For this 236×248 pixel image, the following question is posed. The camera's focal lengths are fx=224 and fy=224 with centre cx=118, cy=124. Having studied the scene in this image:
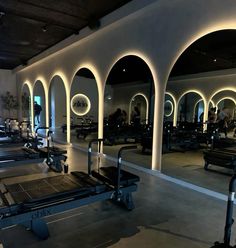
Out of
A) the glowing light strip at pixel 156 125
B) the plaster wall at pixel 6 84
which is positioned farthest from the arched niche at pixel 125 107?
the plaster wall at pixel 6 84

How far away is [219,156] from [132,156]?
2.38 meters

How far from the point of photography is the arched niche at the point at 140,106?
714 cm

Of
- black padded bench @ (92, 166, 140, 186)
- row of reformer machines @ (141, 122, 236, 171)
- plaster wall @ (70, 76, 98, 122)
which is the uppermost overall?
plaster wall @ (70, 76, 98, 122)

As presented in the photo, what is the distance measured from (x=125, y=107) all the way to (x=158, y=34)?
417cm

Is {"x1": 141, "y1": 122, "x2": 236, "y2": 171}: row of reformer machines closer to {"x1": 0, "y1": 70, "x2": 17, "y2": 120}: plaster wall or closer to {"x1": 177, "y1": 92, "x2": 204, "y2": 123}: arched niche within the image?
{"x1": 177, "y1": 92, "x2": 204, "y2": 123}: arched niche

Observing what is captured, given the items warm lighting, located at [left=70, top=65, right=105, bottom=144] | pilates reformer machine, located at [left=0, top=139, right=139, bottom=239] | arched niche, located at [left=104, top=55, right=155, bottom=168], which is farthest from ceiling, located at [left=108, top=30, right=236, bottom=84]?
pilates reformer machine, located at [left=0, top=139, right=139, bottom=239]

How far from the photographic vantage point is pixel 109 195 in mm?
2895

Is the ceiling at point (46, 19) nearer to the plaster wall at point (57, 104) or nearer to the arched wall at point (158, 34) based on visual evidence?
the arched wall at point (158, 34)

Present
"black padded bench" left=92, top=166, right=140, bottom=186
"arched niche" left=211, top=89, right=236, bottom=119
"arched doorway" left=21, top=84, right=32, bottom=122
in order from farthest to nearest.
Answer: "arched doorway" left=21, top=84, right=32, bottom=122 → "arched niche" left=211, top=89, right=236, bottom=119 → "black padded bench" left=92, top=166, right=140, bottom=186

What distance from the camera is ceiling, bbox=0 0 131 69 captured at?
5.16m

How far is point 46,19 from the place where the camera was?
6.04 metres

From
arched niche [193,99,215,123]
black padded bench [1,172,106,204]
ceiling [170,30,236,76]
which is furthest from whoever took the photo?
arched niche [193,99,215,123]


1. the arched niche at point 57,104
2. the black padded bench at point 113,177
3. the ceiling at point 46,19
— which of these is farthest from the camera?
the arched niche at point 57,104

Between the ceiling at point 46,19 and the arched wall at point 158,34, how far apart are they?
1.32 feet
